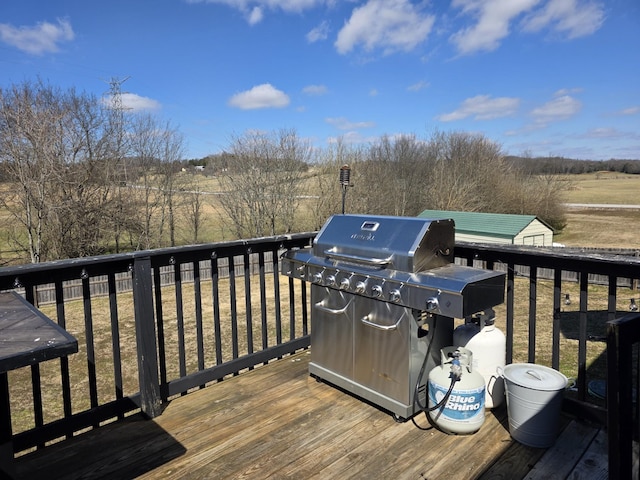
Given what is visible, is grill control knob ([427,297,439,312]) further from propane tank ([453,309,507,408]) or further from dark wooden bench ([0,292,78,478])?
dark wooden bench ([0,292,78,478])

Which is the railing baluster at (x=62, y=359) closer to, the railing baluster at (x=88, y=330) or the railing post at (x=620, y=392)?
the railing baluster at (x=88, y=330)

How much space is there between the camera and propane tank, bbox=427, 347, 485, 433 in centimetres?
211

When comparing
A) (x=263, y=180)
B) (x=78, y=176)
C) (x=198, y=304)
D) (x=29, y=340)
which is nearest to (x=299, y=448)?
(x=198, y=304)

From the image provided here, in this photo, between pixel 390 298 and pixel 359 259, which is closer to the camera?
pixel 390 298

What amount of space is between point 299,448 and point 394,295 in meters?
0.88

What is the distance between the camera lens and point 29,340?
1.11 meters

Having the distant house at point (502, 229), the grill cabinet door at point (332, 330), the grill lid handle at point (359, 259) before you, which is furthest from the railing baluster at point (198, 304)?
the distant house at point (502, 229)

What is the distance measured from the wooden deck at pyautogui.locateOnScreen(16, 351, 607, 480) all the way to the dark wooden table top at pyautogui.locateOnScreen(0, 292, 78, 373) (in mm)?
1016

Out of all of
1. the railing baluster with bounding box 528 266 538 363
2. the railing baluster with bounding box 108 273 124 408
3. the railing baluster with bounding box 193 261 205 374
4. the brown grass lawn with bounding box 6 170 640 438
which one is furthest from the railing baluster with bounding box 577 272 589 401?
the railing baluster with bounding box 108 273 124 408

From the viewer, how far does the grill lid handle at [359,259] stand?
226 centimetres

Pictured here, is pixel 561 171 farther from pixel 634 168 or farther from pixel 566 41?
pixel 634 168

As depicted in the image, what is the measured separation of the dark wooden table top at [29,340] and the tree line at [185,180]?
23.9 ft

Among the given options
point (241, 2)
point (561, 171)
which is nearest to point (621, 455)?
point (241, 2)

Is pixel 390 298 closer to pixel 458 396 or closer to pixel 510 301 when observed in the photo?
pixel 458 396
